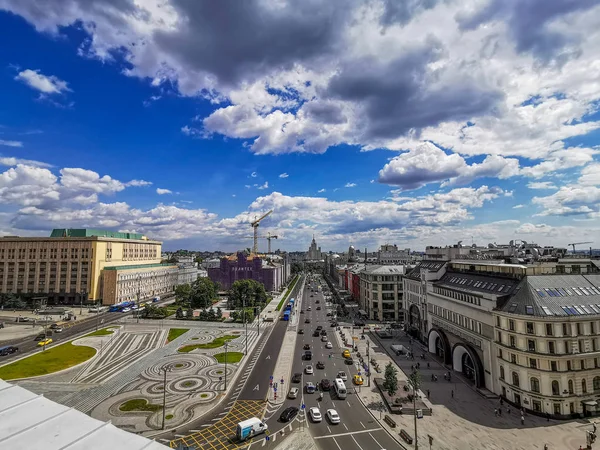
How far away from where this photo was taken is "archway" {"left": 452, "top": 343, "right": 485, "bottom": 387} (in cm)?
6041

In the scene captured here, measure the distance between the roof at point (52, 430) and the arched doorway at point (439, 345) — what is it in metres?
73.5

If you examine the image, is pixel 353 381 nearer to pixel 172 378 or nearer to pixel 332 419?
pixel 332 419

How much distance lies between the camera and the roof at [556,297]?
5247cm

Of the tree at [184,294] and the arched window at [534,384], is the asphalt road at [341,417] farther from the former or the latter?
the tree at [184,294]

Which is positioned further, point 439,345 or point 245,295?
point 245,295

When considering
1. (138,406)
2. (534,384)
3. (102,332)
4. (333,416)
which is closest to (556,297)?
(534,384)

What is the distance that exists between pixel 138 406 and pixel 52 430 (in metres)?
42.7

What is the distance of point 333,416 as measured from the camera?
4734 cm

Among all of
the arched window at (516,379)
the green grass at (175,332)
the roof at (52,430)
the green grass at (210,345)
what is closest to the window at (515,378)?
the arched window at (516,379)

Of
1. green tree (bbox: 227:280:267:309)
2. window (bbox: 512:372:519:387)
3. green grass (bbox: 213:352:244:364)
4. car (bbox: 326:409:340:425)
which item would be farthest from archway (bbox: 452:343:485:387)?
green tree (bbox: 227:280:267:309)

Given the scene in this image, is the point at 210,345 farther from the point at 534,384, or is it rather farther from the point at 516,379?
the point at 534,384

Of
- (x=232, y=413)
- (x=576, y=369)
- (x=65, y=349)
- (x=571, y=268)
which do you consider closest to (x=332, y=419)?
(x=232, y=413)

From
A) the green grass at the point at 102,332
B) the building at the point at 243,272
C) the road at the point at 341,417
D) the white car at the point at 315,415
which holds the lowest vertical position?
the road at the point at 341,417

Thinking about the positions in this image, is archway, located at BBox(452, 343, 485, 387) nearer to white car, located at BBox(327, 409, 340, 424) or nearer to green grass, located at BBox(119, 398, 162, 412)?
white car, located at BBox(327, 409, 340, 424)
